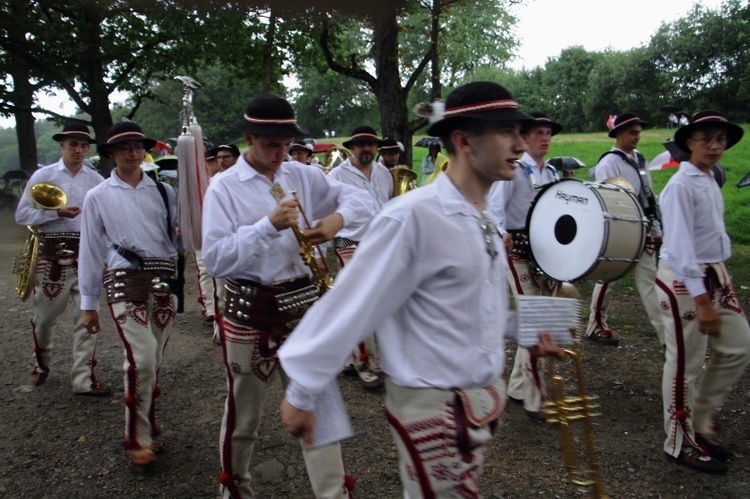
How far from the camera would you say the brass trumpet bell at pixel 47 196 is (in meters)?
5.68

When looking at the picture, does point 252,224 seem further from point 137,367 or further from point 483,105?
point 483,105

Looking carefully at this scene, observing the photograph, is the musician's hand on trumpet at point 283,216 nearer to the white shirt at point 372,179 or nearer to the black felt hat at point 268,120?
the black felt hat at point 268,120

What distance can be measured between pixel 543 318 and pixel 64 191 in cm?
507

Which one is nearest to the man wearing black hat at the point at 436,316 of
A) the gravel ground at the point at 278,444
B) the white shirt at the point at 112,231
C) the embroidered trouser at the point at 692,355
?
the gravel ground at the point at 278,444

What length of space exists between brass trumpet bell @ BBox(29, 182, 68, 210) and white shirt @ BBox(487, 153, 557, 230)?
3.78m

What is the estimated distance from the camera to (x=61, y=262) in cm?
580

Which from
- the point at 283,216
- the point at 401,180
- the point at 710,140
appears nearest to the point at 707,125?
the point at 710,140

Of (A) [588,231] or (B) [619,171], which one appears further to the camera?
(B) [619,171]

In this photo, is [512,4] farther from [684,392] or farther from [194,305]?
[684,392]

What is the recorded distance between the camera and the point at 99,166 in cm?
1753

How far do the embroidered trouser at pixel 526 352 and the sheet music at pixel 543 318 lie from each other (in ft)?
8.35

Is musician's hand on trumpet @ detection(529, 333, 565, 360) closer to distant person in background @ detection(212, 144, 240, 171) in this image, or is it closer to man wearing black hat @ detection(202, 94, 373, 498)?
man wearing black hat @ detection(202, 94, 373, 498)

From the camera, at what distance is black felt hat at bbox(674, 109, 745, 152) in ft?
12.9

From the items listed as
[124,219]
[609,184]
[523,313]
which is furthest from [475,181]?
[124,219]
